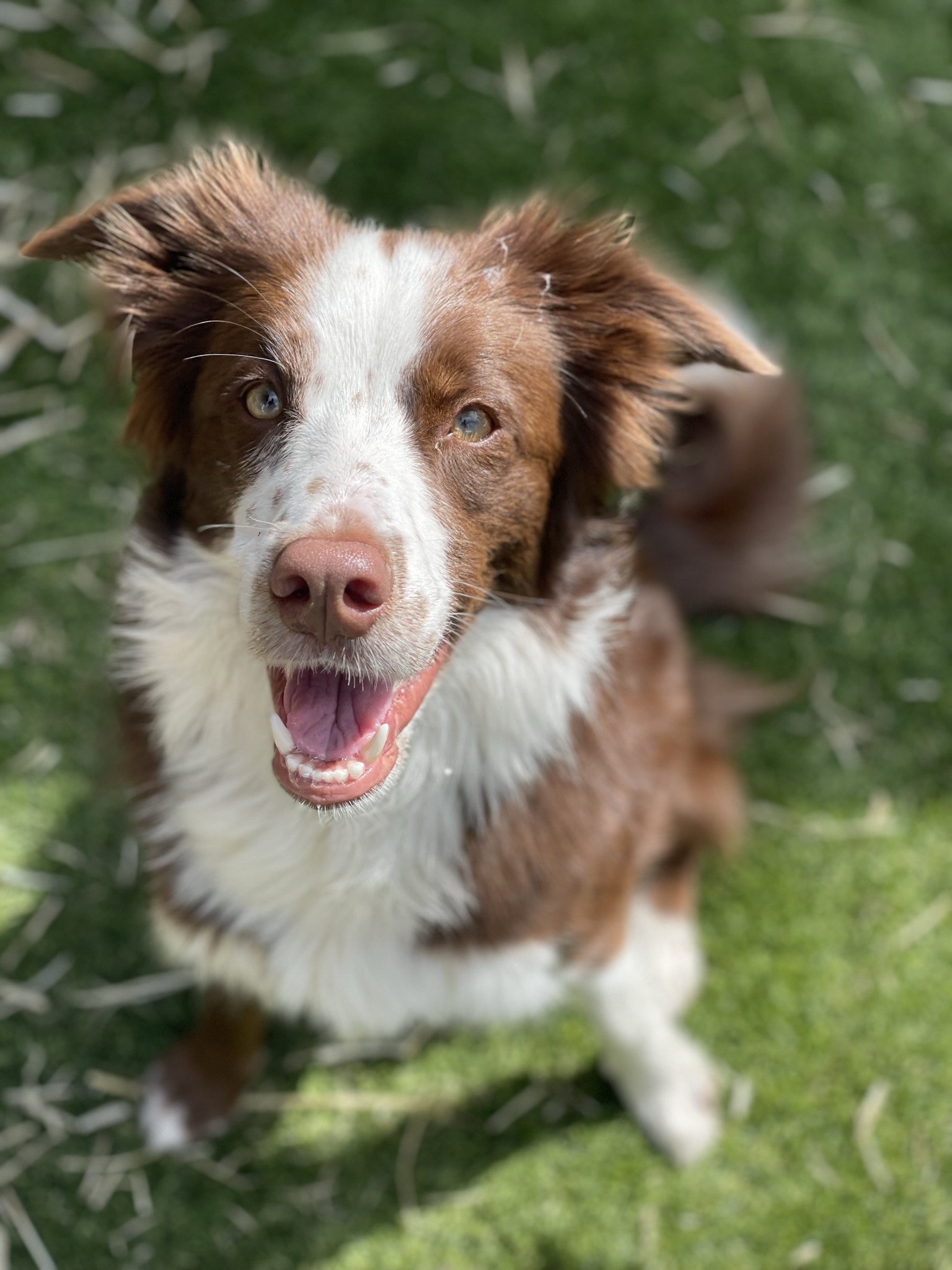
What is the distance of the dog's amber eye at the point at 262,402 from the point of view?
1977 millimetres

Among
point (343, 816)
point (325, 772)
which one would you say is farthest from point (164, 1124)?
point (325, 772)

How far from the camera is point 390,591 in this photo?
5.97 ft

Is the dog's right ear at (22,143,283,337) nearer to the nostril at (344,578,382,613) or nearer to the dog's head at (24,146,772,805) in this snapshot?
the dog's head at (24,146,772,805)

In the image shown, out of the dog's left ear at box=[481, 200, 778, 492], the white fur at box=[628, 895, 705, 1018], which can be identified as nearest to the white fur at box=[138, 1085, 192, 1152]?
the white fur at box=[628, 895, 705, 1018]

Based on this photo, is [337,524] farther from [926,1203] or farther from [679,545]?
[926,1203]

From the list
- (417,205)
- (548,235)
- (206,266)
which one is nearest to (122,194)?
(206,266)

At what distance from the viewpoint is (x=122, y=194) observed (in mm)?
2084

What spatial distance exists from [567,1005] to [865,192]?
2828mm

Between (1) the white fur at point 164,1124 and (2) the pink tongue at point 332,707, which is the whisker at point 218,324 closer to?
(2) the pink tongue at point 332,707

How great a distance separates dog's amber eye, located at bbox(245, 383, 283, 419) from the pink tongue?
17.2 inches

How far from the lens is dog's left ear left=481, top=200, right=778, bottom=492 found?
207 centimetres

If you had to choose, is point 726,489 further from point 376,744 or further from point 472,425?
point 376,744

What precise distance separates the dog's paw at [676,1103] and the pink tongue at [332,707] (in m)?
1.45

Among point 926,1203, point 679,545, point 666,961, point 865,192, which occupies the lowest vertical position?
point 926,1203
